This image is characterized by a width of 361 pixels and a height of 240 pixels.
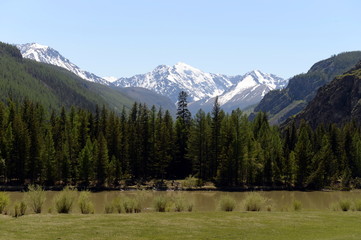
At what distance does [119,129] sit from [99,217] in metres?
64.9

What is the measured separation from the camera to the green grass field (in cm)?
1980

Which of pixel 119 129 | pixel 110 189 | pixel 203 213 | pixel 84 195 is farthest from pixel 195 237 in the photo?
pixel 119 129

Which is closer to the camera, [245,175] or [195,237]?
[195,237]

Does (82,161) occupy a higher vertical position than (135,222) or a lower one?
higher

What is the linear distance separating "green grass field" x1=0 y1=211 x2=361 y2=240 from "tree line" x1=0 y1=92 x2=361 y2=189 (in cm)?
5227

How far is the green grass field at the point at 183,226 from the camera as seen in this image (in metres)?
19.8

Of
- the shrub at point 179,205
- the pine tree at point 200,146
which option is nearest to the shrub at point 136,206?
the shrub at point 179,205

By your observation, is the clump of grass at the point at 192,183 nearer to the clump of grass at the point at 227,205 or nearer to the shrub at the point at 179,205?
the clump of grass at the point at 227,205

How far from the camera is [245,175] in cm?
8262

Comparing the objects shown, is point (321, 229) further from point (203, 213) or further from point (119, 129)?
point (119, 129)

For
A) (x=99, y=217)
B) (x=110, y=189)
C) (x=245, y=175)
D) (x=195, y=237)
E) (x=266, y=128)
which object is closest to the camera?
(x=195, y=237)

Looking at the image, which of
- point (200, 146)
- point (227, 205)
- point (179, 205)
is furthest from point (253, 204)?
point (200, 146)

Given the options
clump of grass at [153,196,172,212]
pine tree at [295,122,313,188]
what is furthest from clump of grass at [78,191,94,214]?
pine tree at [295,122,313,188]

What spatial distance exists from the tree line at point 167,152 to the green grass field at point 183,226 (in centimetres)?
5227
